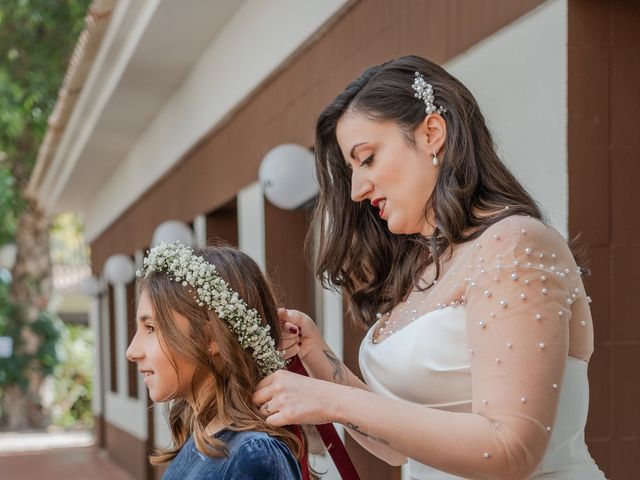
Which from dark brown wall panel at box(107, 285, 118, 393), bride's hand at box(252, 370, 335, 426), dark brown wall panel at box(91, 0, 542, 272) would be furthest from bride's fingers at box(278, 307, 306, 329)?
dark brown wall panel at box(107, 285, 118, 393)

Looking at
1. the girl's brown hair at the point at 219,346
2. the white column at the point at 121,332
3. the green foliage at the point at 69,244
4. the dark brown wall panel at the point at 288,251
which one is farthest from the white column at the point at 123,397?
the green foliage at the point at 69,244

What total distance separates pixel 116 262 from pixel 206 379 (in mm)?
9407

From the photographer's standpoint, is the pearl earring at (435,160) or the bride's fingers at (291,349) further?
the bride's fingers at (291,349)

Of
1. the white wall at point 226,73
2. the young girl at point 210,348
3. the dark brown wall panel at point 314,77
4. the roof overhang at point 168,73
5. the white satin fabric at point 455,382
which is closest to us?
the white satin fabric at point 455,382

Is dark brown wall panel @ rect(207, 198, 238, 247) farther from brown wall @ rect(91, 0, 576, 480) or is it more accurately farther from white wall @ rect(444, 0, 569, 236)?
white wall @ rect(444, 0, 569, 236)

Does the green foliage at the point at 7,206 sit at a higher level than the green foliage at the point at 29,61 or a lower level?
lower

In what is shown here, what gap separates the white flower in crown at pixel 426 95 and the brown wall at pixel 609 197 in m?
0.96

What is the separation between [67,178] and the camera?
14.8 metres

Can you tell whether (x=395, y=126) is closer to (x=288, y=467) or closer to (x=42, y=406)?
(x=288, y=467)

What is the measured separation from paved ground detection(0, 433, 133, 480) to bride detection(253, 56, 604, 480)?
34.3 ft

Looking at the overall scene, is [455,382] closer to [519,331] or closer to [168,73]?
[519,331]

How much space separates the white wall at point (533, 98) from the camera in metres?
2.91

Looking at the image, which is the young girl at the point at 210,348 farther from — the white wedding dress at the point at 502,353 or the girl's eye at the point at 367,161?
the girl's eye at the point at 367,161

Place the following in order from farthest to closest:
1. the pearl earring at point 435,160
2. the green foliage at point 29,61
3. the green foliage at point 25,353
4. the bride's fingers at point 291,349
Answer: the green foliage at point 25,353 < the green foliage at point 29,61 < the bride's fingers at point 291,349 < the pearl earring at point 435,160
